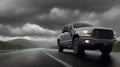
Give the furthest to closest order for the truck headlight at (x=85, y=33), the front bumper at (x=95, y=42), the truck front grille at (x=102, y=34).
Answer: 1. the truck headlight at (x=85, y=33)
2. the truck front grille at (x=102, y=34)
3. the front bumper at (x=95, y=42)

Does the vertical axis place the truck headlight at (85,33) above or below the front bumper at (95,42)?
above

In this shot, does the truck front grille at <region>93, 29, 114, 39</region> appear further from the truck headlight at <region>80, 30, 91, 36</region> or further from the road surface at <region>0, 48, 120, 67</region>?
the road surface at <region>0, 48, 120, 67</region>

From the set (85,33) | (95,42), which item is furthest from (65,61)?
(85,33)

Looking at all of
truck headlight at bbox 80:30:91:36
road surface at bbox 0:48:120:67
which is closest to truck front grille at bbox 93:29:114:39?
truck headlight at bbox 80:30:91:36

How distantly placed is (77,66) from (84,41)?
528 centimetres

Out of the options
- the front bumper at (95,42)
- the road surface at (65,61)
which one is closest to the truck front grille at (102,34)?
the front bumper at (95,42)

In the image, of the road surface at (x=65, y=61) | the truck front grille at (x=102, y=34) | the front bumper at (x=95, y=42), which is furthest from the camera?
the truck front grille at (x=102, y=34)

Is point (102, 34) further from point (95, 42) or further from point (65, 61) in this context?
point (65, 61)

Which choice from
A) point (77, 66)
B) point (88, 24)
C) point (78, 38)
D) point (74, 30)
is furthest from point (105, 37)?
point (77, 66)

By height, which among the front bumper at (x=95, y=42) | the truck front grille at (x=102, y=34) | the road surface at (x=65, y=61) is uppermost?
the truck front grille at (x=102, y=34)

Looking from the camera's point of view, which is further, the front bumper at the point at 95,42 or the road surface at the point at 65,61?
the front bumper at the point at 95,42

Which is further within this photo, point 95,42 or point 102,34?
point 102,34

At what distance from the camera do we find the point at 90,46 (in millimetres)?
14758

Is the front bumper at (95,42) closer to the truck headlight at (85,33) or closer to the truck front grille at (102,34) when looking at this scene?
the truck front grille at (102,34)
